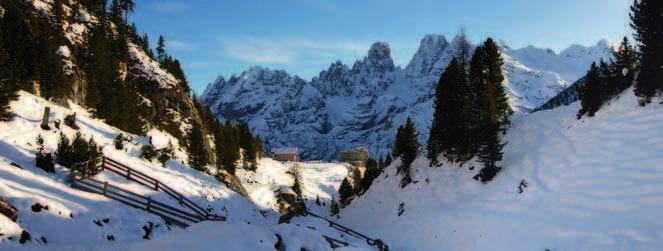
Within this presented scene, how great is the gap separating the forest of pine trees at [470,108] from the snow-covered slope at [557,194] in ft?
6.45

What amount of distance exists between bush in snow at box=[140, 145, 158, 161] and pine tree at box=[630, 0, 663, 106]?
37277 mm

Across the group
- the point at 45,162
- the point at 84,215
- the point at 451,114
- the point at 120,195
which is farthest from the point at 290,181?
the point at 84,215

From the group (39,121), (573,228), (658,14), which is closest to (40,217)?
(39,121)

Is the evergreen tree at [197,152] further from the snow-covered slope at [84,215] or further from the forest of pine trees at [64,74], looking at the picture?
the snow-covered slope at [84,215]

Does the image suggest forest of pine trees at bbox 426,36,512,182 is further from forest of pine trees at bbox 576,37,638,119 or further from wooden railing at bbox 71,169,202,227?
wooden railing at bbox 71,169,202,227

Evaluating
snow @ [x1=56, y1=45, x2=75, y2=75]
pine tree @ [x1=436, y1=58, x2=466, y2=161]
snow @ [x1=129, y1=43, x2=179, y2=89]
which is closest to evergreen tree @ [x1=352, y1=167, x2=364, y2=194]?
pine tree @ [x1=436, y1=58, x2=466, y2=161]

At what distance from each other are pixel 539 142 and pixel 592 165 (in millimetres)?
9011

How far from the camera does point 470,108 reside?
48.1 meters

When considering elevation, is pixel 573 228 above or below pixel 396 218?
above

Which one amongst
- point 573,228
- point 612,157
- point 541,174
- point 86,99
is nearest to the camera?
point 573,228

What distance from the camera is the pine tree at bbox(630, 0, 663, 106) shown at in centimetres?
3288

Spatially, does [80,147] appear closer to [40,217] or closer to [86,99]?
[40,217]

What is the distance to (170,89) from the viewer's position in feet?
237

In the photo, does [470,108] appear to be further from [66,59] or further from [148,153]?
[66,59]
